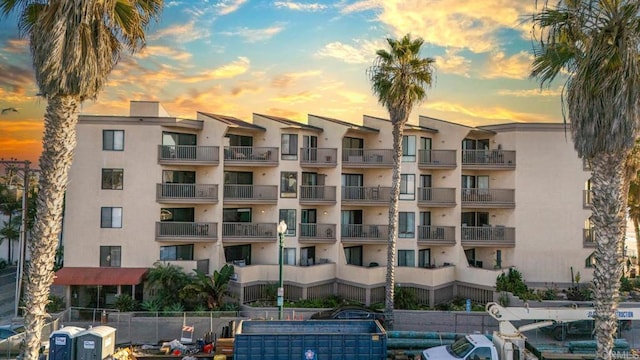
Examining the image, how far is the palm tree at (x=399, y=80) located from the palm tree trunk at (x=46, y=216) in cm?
1525

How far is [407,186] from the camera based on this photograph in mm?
28250

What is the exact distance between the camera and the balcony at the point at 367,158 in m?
28.1

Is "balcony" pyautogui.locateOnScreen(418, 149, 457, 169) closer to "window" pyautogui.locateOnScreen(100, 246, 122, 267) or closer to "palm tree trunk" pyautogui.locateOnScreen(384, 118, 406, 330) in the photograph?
"palm tree trunk" pyautogui.locateOnScreen(384, 118, 406, 330)

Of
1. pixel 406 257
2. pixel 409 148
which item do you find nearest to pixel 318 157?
pixel 409 148

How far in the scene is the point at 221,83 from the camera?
28.3 meters

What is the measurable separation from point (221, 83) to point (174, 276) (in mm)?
13078

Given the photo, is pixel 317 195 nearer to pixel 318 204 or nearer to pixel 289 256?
pixel 318 204

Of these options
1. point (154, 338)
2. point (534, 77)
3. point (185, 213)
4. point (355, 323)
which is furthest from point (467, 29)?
point (154, 338)

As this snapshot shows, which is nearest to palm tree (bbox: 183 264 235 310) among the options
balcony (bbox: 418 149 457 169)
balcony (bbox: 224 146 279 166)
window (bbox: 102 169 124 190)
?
balcony (bbox: 224 146 279 166)

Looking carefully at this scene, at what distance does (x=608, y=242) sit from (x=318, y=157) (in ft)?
62.0

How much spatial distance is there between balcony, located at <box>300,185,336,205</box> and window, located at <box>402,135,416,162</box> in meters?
5.46

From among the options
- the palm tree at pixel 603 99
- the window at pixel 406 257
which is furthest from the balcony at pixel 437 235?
the palm tree at pixel 603 99

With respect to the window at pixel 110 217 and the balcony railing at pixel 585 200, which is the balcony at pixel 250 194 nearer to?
the window at pixel 110 217

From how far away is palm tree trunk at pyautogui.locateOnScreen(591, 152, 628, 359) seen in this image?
1106cm
